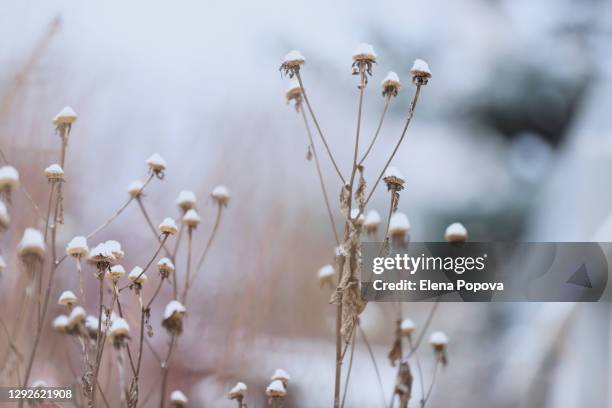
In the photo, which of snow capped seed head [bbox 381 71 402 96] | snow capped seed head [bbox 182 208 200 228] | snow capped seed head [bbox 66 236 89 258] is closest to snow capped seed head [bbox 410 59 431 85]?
snow capped seed head [bbox 381 71 402 96]

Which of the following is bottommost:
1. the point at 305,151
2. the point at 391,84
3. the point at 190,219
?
the point at 190,219

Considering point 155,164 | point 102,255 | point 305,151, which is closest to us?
point 102,255

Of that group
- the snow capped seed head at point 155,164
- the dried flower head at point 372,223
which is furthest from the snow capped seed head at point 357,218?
the snow capped seed head at point 155,164

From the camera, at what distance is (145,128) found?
1.70 metres

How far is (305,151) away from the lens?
1.77m

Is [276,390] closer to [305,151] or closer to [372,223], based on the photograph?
[372,223]

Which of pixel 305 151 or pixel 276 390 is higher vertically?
pixel 305 151

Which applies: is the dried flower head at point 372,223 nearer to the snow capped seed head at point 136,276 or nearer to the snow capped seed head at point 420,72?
the snow capped seed head at point 420,72

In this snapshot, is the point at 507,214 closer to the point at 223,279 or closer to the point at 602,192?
the point at 602,192

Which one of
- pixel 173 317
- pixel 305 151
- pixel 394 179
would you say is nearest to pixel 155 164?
pixel 173 317

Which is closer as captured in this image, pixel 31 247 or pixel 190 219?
pixel 31 247

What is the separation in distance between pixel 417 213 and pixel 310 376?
1.65 ft

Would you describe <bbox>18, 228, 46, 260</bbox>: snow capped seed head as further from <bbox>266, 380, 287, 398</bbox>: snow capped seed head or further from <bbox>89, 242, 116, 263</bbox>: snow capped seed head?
<bbox>266, 380, 287, 398</bbox>: snow capped seed head

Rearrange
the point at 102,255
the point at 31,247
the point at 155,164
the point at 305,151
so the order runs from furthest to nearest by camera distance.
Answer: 1. the point at 305,151
2. the point at 155,164
3. the point at 102,255
4. the point at 31,247
